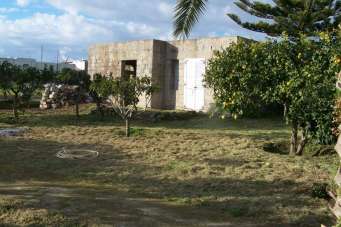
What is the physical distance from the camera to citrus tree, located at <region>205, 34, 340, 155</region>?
8344mm

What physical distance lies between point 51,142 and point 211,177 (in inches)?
184

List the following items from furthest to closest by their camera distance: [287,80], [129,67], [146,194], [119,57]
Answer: [129,67]
[119,57]
[287,80]
[146,194]

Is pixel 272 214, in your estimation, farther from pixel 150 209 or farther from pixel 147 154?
pixel 147 154

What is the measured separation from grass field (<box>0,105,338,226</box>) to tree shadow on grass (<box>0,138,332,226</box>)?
0.01 m

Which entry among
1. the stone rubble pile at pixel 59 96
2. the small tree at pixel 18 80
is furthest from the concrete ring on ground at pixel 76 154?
the stone rubble pile at pixel 59 96

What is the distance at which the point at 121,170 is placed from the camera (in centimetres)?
850

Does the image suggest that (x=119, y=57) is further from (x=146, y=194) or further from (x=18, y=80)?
(x=146, y=194)

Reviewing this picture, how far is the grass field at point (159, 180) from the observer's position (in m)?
5.82

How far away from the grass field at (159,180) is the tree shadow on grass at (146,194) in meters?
0.01

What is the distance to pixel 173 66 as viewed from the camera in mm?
19016

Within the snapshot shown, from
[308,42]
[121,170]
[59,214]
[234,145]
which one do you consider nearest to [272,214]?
[59,214]

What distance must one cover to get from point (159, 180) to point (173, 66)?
11.6 metres

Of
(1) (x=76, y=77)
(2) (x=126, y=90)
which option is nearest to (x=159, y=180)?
(2) (x=126, y=90)

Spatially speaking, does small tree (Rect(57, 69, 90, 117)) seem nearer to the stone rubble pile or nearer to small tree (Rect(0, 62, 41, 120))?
small tree (Rect(0, 62, 41, 120))
